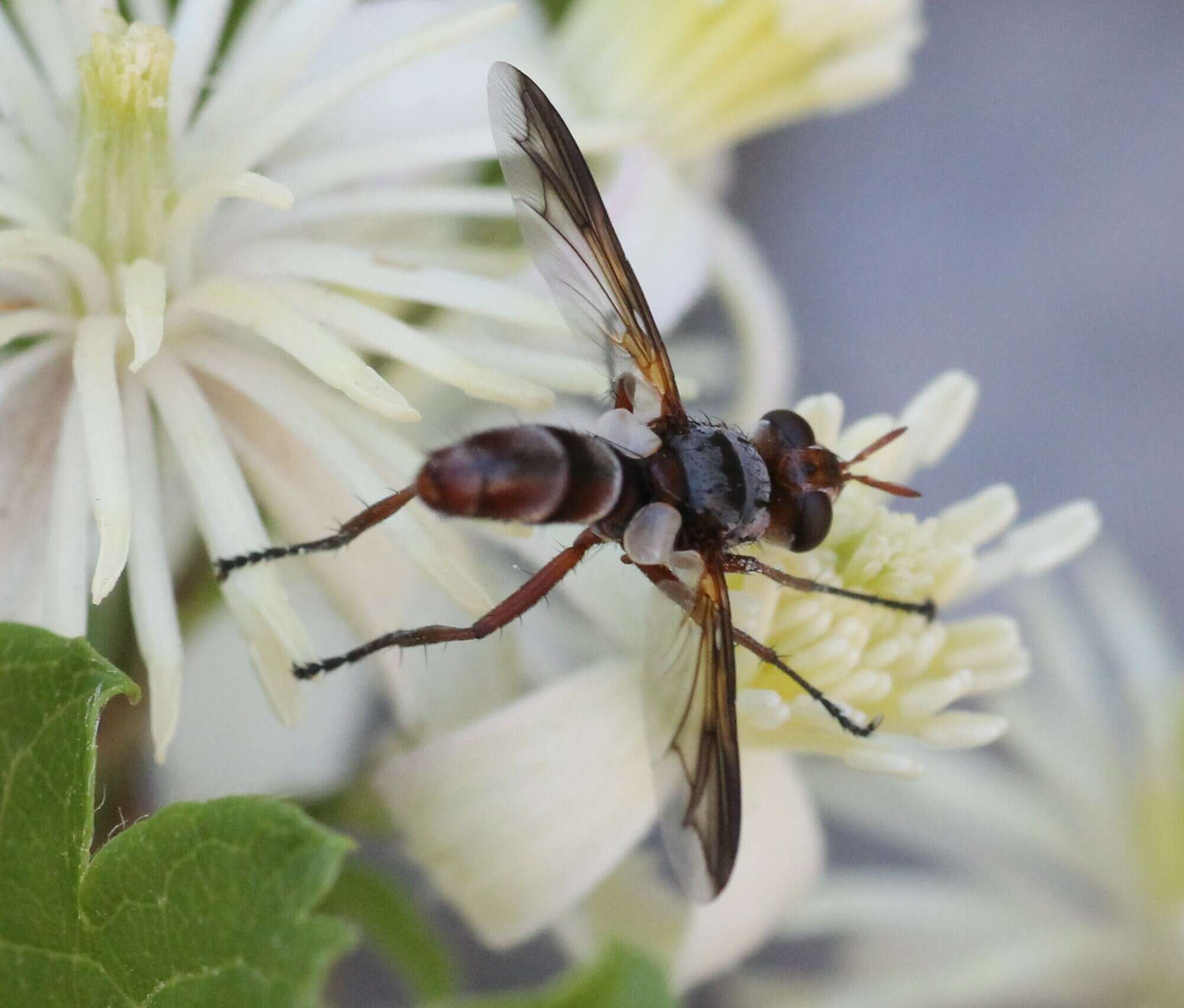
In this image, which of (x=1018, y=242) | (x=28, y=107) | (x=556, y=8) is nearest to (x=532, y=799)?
(x=28, y=107)

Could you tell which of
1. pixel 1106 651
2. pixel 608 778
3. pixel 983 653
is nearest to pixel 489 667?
pixel 608 778

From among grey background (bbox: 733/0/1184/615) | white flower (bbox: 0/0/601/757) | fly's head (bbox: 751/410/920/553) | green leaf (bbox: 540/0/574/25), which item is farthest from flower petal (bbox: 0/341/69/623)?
grey background (bbox: 733/0/1184/615)

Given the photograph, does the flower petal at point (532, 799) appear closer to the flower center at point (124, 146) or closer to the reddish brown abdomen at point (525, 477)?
the reddish brown abdomen at point (525, 477)

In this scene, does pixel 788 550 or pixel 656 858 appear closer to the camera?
pixel 788 550

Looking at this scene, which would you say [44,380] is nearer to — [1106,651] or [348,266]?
[348,266]

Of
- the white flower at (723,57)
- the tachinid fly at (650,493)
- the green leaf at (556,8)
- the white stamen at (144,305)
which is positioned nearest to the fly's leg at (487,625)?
the tachinid fly at (650,493)

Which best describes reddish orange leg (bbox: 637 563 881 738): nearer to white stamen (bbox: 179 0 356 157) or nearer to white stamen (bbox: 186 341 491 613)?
white stamen (bbox: 186 341 491 613)

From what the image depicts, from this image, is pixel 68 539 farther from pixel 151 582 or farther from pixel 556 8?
pixel 556 8
